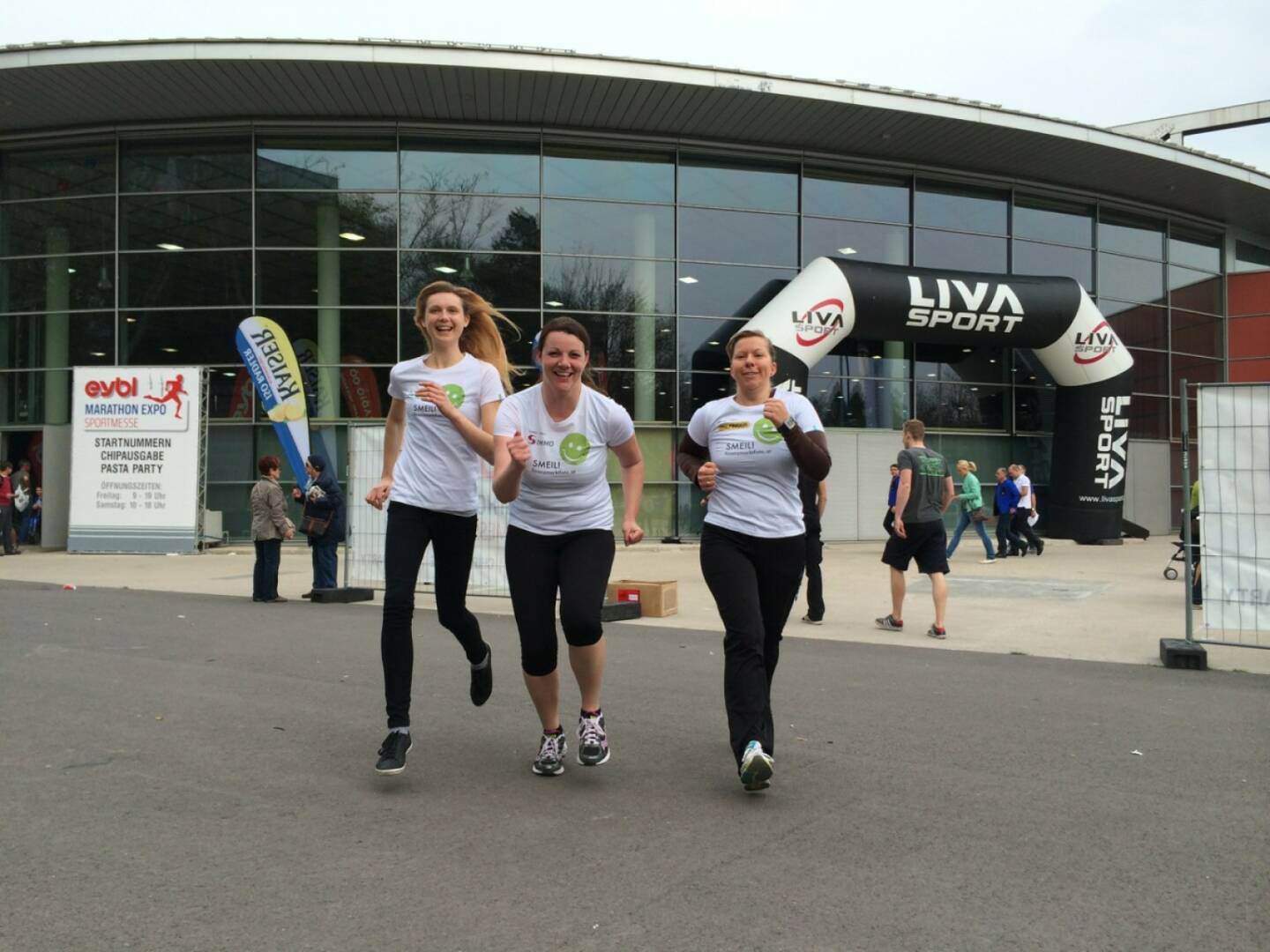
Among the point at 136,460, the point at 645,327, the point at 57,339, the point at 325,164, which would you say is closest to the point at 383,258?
the point at 325,164

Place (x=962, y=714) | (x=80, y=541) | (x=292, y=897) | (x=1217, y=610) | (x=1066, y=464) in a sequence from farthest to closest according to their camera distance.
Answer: (x=1066, y=464), (x=80, y=541), (x=1217, y=610), (x=962, y=714), (x=292, y=897)

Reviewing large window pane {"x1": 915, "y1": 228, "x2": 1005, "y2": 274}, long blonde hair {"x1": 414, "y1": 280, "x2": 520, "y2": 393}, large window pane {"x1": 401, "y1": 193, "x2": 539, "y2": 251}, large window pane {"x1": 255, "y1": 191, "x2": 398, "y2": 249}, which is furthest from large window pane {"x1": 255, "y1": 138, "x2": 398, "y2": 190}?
long blonde hair {"x1": 414, "y1": 280, "x2": 520, "y2": 393}

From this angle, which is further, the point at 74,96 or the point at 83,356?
the point at 83,356

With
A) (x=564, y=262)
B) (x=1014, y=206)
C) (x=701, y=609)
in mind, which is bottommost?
(x=701, y=609)

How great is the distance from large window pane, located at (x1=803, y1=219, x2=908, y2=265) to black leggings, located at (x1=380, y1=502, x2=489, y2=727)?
60.1ft

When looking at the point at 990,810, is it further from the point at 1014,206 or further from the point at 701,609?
the point at 1014,206

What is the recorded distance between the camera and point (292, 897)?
2.86 meters

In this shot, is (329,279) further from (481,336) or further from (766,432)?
(766,432)

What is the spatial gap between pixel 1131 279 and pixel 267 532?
21790mm

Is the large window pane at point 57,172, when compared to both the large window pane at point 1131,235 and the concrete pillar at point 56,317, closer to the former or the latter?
the concrete pillar at point 56,317

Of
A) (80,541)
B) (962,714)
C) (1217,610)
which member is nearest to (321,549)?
(962,714)

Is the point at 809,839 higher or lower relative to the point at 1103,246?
lower

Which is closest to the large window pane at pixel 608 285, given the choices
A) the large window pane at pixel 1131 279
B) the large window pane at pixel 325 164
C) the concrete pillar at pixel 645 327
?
the concrete pillar at pixel 645 327

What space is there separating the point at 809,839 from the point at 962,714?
7.72 feet
